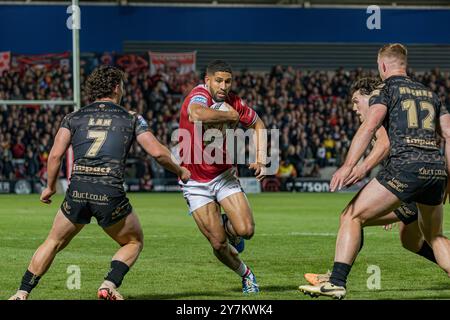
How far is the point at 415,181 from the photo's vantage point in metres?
8.94

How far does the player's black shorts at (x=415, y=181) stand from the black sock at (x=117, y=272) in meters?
2.43

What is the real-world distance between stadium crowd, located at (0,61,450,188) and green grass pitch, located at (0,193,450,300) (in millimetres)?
10255

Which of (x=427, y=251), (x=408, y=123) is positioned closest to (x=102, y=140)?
(x=408, y=123)

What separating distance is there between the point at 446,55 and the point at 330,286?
3489cm

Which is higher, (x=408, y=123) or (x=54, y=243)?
(x=408, y=123)

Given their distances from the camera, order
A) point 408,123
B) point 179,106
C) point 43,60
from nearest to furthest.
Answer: point 408,123
point 43,60
point 179,106

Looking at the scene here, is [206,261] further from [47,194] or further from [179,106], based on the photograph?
[179,106]

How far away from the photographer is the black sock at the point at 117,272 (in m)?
9.21

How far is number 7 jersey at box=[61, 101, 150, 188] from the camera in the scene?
9.06 metres

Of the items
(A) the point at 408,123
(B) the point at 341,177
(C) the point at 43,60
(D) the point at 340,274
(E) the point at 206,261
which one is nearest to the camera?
(B) the point at 341,177

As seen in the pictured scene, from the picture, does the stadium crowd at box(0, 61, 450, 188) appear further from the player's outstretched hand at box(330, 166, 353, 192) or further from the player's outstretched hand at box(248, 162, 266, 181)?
the player's outstretched hand at box(330, 166, 353, 192)

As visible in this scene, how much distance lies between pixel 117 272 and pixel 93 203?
70cm

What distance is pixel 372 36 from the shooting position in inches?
1529

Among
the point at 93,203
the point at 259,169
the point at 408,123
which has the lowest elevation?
the point at 93,203
